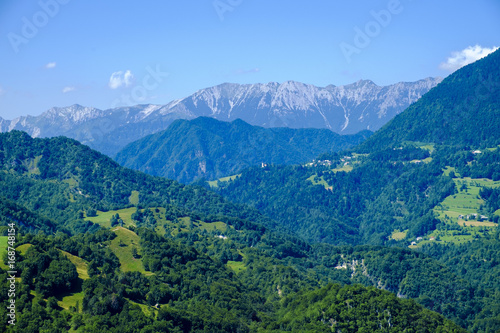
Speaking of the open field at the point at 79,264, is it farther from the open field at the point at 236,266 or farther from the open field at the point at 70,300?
the open field at the point at 236,266

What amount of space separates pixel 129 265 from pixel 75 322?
1748 inches

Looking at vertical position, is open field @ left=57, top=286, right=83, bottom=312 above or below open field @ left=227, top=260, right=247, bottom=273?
above

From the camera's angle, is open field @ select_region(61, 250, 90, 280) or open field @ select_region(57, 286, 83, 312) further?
open field @ select_region(61, 250, 90, 280)

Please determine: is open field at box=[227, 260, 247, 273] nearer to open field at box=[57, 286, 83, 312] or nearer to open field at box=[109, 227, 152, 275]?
open field at box=[109, 227, 152, 275]

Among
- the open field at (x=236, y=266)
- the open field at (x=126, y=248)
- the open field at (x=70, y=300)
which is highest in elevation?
the open field at (x=126, y=248)

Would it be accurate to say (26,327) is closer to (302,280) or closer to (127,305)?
(127,305)

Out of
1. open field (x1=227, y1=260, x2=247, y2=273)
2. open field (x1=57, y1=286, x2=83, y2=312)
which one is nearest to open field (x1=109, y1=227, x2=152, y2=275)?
open field (x1=57, y1=286, x2=83, y2=312)

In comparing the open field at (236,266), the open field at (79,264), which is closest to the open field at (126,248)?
the open field at (79,264)

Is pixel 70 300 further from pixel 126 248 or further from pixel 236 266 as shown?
pixel 236 266

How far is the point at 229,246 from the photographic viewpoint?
199250mm

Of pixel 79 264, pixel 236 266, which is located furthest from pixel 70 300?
pixel 236 266

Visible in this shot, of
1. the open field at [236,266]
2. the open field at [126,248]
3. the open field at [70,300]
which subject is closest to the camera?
the open field at [70,300]

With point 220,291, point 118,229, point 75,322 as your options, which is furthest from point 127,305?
point 118,229

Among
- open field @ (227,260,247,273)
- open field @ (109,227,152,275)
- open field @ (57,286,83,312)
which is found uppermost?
open field @ (109,227,152,275)
